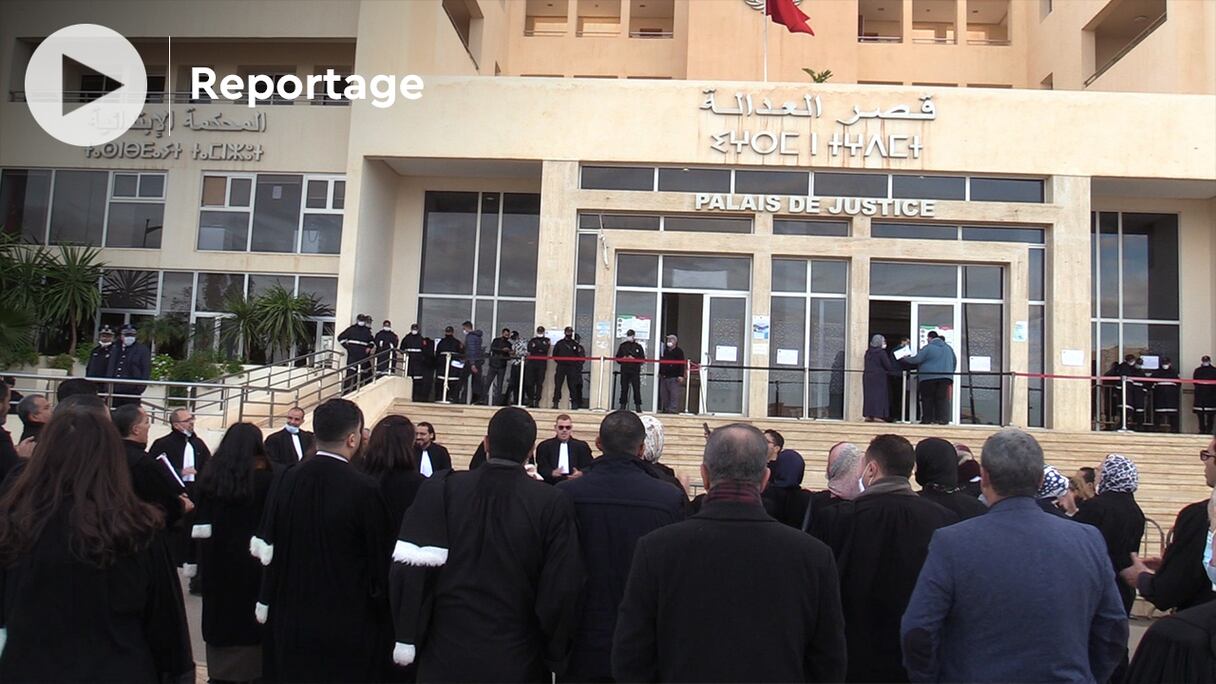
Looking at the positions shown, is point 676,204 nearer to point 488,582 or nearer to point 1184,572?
point 1184,572

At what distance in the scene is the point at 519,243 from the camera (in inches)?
809

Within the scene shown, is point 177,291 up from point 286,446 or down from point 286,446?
up

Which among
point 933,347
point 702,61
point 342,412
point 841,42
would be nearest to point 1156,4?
point 841,42

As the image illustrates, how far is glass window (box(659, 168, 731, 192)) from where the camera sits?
18531mm

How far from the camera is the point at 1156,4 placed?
22359 millimetres

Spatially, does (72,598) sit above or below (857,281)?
below

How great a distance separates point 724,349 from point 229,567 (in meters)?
14.6

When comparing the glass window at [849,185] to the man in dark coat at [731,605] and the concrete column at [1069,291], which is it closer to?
the concrete column at [1069,291]

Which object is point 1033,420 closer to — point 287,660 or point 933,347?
point 933,347

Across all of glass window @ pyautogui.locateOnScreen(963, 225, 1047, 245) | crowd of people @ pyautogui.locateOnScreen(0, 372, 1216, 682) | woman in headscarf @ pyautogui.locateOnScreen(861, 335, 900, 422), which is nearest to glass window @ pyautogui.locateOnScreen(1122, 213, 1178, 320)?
glass window @ pyautogui.locateOnScreen(963, 225, 1047, 245)

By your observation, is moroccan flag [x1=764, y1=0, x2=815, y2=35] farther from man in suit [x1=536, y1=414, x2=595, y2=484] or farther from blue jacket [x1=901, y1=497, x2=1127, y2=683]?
blue jacket [x1=901, y1=497, x2=1127, y2=683]

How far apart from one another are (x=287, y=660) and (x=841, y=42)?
2366 cm

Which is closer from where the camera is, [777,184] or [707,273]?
[777,184]

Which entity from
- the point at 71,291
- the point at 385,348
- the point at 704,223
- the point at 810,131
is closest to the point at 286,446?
the point at 385,348
